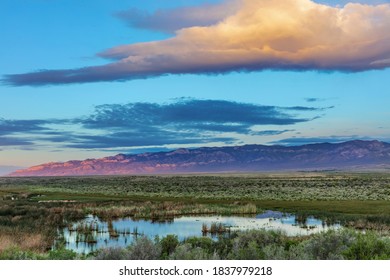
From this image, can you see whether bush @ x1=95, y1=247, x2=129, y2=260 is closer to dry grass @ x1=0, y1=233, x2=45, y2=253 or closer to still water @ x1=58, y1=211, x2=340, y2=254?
dry grass @ x1=0, y1=233, x2=45, y2=253

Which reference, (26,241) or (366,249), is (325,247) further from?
(26,241)

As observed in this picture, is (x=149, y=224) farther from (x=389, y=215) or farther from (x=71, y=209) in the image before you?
(x=389, y=215)

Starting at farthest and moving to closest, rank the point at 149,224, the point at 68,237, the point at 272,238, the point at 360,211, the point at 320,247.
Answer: the point at 360,211 < the point at 149,224 < the point at 68,237 < the point at 272,238 < the point at 320,247

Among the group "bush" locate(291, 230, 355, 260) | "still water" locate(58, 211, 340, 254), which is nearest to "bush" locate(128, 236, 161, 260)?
"bush" locate(291, 230, 355, 260)

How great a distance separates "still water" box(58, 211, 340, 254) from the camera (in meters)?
28.8

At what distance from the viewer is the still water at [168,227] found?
2880cm

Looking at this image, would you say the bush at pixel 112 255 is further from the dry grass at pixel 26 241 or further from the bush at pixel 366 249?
the dry grass at pixel 26 241

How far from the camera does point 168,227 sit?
114ft

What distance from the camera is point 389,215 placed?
37969mm

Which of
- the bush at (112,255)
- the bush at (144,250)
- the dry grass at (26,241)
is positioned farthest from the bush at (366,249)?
the dry grass at (26,241)

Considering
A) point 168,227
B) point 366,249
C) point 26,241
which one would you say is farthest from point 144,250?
point 168,227
